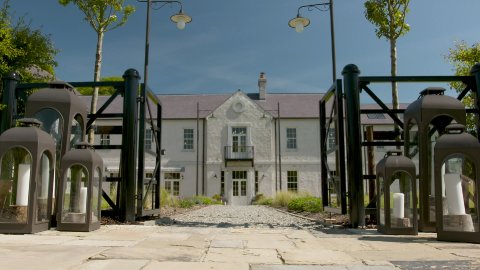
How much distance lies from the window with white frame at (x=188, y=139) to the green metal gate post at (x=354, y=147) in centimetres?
2399

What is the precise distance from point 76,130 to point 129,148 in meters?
0.90

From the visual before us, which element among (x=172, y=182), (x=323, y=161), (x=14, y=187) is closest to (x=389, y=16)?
(x=323, y=161)

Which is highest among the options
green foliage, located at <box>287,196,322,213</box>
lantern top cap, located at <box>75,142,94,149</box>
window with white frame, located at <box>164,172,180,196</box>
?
lantern top cap, located at <box>75,142,94,149</box>

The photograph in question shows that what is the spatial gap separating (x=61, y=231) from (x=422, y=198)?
16.3ft

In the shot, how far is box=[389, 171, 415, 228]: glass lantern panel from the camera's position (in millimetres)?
5500

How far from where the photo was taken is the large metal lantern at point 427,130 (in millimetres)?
5590

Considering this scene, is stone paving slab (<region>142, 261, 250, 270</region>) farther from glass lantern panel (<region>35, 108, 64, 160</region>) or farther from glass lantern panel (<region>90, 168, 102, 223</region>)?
glass lantern panel (<region>35, 108, 64, 160</region>)

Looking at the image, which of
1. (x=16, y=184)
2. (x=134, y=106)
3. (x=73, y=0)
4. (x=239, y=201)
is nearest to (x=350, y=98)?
(x=134, y=106)

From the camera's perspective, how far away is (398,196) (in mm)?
5582

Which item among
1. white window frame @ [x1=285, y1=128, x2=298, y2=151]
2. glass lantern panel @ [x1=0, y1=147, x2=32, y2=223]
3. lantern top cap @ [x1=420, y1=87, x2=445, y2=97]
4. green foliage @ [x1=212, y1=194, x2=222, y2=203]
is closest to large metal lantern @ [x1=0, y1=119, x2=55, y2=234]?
glass lantern panel @ [x1=0, y1=147, x2=32, y2=223]

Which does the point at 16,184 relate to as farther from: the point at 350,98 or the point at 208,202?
the point at 208,202

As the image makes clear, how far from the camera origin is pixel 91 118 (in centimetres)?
702

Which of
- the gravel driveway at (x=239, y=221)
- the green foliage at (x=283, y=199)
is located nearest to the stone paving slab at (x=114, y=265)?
the gravel driveway at (x=239, y=221)

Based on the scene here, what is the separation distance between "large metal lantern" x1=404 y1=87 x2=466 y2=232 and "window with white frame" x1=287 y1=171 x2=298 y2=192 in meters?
23.8
